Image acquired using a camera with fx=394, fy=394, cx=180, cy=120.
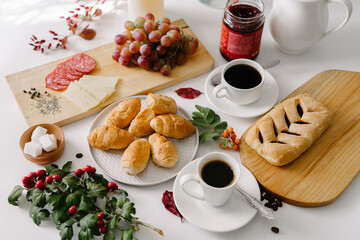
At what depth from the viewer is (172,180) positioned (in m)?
1.41

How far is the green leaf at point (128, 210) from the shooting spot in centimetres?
124

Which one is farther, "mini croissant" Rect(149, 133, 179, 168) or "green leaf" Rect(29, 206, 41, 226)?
"mini croissant" Rect(149, 133, 179, 168)

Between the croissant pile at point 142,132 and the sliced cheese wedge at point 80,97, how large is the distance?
4.6 inches

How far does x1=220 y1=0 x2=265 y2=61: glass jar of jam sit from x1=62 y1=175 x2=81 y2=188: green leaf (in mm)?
846

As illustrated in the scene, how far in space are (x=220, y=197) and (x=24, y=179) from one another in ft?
2.20

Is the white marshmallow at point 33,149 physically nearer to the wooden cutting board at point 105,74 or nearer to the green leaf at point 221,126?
the wooden cutting board at point 105,74

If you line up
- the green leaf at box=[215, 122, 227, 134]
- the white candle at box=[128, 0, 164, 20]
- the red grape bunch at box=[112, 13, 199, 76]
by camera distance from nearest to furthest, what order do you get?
the green leaf at box=[215, 122, 227, 134], the red grape bunch at box=[112, 13, 199, 76], the white candle at box=[128, 0, 164, 20]

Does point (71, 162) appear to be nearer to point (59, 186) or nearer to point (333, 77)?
point (59, 186)

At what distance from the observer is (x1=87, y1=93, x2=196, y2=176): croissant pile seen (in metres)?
1.38

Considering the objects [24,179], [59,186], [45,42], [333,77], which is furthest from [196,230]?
[45,42]

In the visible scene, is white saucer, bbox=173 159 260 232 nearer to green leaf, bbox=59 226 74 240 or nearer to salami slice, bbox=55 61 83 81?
green leaf, bbox=59 226 74 240

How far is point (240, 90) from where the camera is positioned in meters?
1.50

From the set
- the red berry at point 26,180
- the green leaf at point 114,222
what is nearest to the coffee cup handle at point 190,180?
the green leaf at point 114,222

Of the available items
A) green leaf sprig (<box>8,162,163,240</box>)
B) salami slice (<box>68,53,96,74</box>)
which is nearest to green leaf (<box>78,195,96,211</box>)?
green leaf sprig (<box>8,162,163,240</box>)
